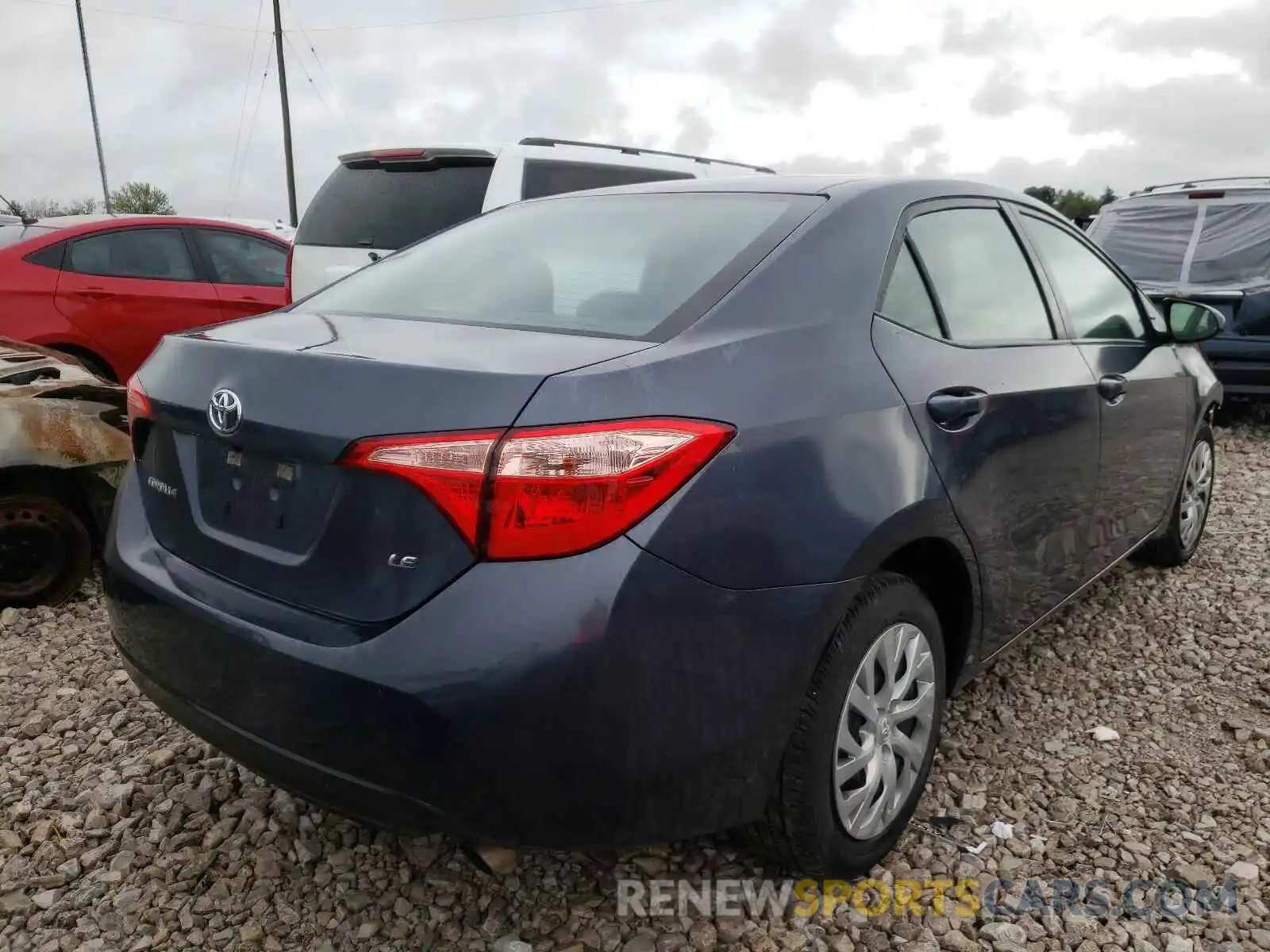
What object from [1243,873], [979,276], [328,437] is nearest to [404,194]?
[979,276]

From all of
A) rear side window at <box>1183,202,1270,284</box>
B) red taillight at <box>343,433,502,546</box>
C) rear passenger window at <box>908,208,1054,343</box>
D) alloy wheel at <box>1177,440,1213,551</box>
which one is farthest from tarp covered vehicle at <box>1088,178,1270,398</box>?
red taillight at <box>343,433,502,546</box>

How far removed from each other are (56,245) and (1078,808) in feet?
21.9

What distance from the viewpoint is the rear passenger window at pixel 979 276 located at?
98.6 inches

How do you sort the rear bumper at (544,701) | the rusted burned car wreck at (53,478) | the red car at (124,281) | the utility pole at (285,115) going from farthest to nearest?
the utility pole at (285,115)
the red car at (124,281)
the rusted burned car wreck at (53,478)
the rear bumper at (544,701)

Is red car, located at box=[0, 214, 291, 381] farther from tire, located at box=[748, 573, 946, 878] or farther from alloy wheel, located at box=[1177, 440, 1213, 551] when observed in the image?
tire, located at box=[748, 573, 946, 878]

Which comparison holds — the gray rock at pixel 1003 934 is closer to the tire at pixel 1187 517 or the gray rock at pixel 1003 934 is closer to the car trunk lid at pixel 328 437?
the car trunk lid at pixel 328 437

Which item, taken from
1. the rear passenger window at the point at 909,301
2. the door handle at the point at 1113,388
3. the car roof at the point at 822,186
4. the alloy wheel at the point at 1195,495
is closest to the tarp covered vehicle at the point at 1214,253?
the alloy wheel at the point at 1195,495

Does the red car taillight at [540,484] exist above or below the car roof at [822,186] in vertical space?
below

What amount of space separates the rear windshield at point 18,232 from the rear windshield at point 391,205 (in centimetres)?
208

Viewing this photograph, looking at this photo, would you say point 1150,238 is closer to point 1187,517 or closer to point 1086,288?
point 1187,517

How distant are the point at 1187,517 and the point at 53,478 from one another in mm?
4639

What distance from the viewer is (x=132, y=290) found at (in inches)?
263

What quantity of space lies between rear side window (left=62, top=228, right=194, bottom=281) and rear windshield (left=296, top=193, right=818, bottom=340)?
4.83 metres

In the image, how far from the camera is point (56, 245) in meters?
6.48
